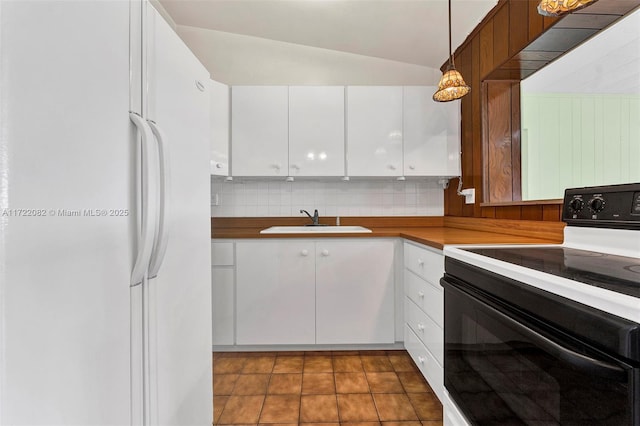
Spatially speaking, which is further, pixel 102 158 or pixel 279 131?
pixel 279 131

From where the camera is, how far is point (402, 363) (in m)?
2.00

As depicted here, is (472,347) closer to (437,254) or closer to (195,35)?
(437,254)

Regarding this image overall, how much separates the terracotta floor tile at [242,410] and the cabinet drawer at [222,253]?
82 centimetres

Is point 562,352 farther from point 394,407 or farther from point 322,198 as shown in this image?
point 322,198

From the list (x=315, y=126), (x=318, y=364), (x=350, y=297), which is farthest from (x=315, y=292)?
(x=315, y=126)

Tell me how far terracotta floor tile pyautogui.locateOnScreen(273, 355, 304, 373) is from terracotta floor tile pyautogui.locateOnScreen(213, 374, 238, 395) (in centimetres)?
26

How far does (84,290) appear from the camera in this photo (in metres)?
0.71

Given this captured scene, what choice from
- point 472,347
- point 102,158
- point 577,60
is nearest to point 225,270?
point 102,158

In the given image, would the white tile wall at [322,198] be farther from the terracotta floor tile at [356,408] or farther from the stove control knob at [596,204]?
the stove control knob at [596,204]

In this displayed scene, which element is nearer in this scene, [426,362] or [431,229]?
[426,362]

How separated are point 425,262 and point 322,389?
91 cm

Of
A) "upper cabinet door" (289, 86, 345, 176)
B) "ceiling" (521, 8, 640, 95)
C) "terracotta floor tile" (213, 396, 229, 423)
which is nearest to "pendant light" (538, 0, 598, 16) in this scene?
"ceiling" (521, 8, 640, 95)

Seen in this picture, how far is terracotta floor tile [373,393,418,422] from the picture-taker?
4.97ft

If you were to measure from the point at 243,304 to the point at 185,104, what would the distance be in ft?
4.82
